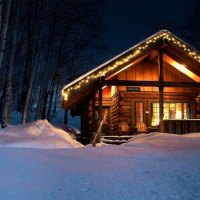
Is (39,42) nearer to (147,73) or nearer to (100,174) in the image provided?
(147,73)

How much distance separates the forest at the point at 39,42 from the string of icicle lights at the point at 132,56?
10.9 ft

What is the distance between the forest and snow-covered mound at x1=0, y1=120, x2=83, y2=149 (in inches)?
126

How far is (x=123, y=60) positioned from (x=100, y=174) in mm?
12489

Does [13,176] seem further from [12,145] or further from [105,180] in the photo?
[12,145]

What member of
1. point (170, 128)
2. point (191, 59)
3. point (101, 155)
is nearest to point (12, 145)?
point (101, 155)

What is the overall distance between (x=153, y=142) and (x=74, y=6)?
16.6 m

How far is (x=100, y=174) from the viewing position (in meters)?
7.47

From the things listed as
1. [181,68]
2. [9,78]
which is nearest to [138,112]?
[181,68]

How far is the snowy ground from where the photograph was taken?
6.03 metres

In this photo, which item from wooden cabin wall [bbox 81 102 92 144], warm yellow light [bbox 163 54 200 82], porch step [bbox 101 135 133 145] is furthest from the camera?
wooden cabin wall [bbox 81 102 92 144]

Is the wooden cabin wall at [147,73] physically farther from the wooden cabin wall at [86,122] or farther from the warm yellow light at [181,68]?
the wooden cabin wall at [86,122]

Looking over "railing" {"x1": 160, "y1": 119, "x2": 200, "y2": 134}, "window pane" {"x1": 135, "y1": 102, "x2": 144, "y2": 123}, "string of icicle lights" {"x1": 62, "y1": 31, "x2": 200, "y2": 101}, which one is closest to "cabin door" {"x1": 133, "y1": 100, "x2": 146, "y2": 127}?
"window pane" {"x1": 135, "y1": 102, "x2": 144, "y2": 123}

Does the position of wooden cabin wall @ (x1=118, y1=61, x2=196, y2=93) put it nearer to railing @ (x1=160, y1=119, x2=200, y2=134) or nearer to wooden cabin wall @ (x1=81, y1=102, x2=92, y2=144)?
wooden cabin wall @ (x1=81, y1=102, x2=92, y2=144)

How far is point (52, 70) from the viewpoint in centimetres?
3991
